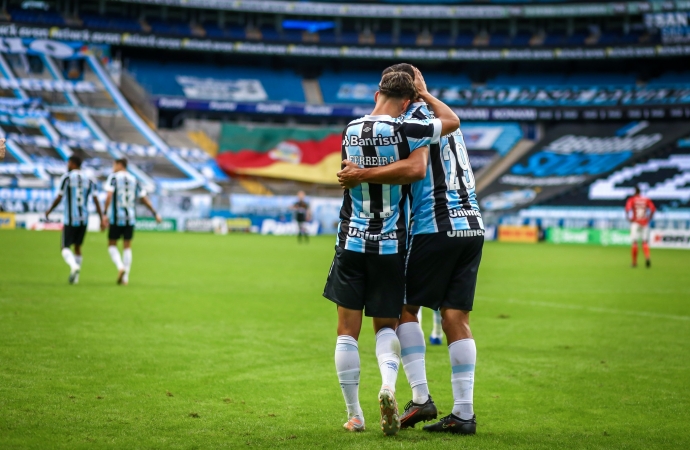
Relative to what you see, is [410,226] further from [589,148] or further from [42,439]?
[589,148]

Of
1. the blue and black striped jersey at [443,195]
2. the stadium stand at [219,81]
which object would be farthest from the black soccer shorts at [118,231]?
the stadium stand at [219,81]

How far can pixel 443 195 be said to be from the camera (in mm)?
5184

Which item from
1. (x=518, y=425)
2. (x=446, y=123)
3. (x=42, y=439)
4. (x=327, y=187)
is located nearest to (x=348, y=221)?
(x=446, y=123)

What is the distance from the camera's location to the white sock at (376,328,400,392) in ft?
16.0

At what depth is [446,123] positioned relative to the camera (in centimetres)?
498

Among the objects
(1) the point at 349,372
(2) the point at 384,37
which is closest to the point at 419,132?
(1) the point at 349,372

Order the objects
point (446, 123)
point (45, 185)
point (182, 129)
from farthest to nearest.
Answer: point (182, 129) < point (45, 185) < point (446, 123)

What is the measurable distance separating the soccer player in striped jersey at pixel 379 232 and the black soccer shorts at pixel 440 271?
0.18m

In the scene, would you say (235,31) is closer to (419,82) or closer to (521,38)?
(521,38)

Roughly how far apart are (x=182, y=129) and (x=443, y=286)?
165 feet

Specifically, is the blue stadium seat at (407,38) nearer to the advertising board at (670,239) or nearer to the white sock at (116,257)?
the advertising board at (670,239)

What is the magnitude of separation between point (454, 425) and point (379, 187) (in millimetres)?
1653

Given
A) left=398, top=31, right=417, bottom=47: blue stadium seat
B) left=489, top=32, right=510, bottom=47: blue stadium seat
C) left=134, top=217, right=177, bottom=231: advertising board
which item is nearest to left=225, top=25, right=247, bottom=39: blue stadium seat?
left=398, top=31, right=417, bottom=47: blue stadium seat

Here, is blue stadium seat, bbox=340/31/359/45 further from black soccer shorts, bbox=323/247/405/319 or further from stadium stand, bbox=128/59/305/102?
black soccer shorts, bbox=323/247/405/319
